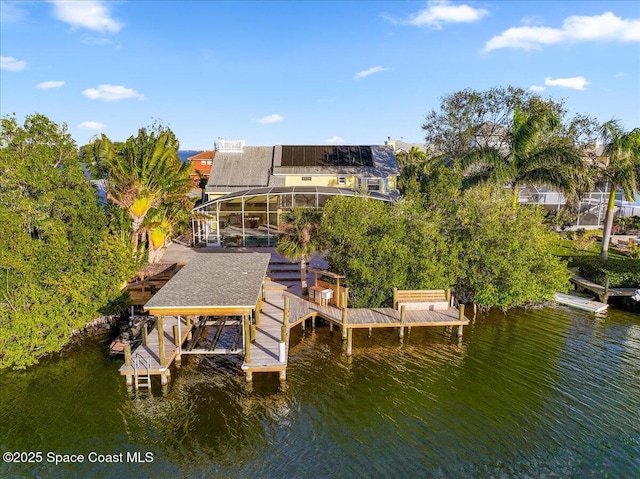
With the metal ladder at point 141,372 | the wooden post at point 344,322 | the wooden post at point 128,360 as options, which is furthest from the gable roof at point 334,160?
the wooden post at point 128,360

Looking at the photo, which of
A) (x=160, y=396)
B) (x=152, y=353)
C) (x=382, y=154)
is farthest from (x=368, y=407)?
(x=382, y=154)

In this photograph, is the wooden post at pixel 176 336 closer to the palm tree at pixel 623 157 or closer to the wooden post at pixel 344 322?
the wooden post at pixel 344 322

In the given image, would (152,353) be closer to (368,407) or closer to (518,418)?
(368,407)

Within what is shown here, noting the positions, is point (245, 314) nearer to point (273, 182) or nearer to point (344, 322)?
point (344, 322)

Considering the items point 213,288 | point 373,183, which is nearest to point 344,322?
point 213,288

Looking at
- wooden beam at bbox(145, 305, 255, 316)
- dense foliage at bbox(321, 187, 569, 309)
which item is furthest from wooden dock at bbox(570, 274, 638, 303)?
wooden beam at bbox(145, 305, 255, 316)
